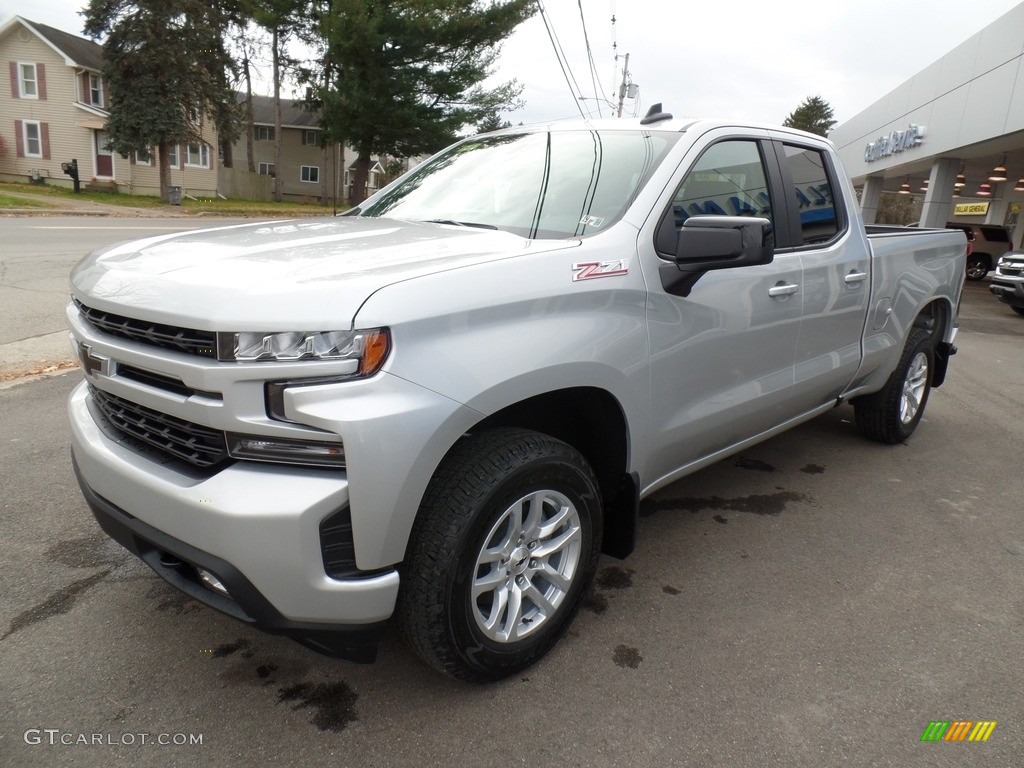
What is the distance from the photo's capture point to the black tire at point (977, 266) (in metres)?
21.6

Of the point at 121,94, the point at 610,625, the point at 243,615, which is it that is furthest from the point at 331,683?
the point at 121,94

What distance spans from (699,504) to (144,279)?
2.94m

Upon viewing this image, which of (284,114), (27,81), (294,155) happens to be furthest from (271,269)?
(284,114)

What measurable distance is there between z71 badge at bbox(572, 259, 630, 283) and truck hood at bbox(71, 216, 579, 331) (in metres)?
0.10

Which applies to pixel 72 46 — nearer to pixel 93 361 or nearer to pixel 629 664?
pixel 93 361

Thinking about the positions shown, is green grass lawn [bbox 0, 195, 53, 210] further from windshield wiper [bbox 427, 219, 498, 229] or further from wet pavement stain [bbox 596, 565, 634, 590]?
wet pavement stain [bbox 596, 565, 634, 590]

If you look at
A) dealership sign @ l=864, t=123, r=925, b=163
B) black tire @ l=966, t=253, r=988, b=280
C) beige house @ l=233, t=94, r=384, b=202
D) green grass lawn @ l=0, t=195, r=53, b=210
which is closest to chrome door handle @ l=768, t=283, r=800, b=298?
dealership sign @ l=864, t=123, r=925, b=163

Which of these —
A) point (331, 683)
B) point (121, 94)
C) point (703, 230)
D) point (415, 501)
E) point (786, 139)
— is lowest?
point (331, 683)

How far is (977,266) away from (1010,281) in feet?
32.2

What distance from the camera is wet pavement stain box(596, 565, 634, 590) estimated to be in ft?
10.3

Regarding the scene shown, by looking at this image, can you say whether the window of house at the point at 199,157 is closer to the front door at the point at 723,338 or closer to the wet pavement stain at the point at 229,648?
the front door at the point at 723,338

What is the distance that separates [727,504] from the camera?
4.04m

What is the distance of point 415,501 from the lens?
2.01 meters

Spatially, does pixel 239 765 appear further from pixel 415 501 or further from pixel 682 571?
pixel 682 571
